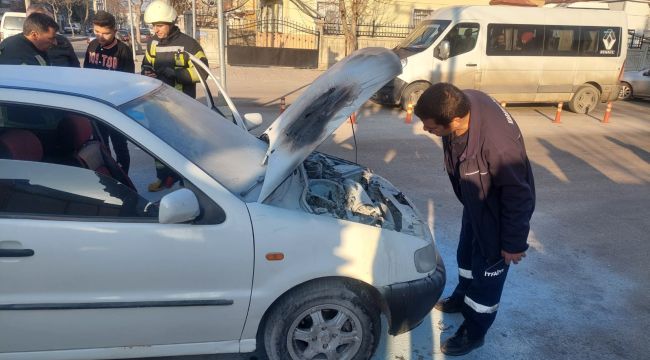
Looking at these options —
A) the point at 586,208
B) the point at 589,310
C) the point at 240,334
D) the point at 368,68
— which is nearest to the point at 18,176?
the point at 240,334

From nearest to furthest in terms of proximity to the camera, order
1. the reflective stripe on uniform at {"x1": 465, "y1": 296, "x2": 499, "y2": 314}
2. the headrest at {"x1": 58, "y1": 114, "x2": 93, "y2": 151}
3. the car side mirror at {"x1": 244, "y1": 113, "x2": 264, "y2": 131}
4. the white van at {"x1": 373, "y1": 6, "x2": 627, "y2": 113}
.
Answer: the headrest at {"x1": 58, "y1": 114, "x2": 93, "y2": 151}, the reflective stripe on uniform at {"x1": 465, "y1": 296, "x2": 499, "y2": 314}, the car side mirror at {"x1": 244, "y1": 113, "x2": 264, "y2": 131}, the white van at {"x1": 373, "y1": 6, "x2": 627, "y2": 113}

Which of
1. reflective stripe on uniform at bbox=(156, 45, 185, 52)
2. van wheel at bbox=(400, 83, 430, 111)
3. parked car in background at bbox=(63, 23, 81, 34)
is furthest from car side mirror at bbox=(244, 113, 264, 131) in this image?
parked car in background at bbox=(63, 23, 81, 34)

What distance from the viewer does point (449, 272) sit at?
13.1 feet

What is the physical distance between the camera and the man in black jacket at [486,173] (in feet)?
8.54

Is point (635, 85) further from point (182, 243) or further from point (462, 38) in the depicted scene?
point (182, 243)

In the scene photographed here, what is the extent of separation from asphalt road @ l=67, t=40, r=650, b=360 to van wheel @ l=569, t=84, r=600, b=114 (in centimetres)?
175

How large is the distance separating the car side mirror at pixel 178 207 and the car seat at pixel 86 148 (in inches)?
19.5

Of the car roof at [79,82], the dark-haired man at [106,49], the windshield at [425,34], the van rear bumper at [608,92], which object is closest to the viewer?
the car roof at [79,82]

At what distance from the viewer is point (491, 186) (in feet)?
8.94

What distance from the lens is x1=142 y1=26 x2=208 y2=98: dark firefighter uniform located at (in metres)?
5.05

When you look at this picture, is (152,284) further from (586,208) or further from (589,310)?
(586,208)

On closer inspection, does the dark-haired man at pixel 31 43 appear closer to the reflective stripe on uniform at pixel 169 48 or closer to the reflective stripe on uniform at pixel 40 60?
the reflective stripe on uniform at pixel 40 60

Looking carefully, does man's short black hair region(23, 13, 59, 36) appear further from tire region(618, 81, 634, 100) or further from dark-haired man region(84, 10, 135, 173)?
tire region(618, 81, 634, 100)

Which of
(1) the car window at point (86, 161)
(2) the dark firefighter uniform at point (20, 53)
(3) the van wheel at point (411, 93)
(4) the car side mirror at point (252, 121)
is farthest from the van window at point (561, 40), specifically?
(1) the car window at point (86, 161)
